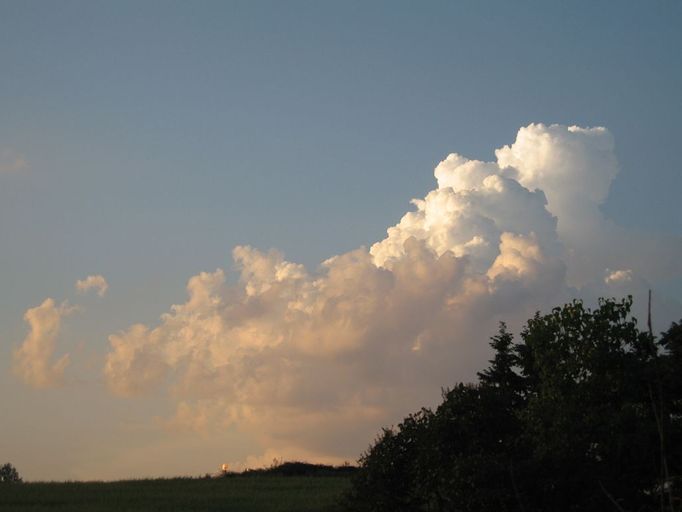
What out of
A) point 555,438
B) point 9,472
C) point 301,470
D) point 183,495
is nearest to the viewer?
point 555,438

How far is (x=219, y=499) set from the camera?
6384 centimetres

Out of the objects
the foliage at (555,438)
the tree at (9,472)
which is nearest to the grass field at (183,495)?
the foliage at (555,438)

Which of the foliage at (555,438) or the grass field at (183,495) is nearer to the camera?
the foliage at (555,438)

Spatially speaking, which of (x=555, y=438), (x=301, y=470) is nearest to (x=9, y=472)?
(x=301, y=470)

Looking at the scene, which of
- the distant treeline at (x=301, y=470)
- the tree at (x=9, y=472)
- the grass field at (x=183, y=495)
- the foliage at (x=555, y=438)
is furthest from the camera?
the tree at (x=9, y=472)

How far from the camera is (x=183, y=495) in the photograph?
6569 cm

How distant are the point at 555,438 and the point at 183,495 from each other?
31687 millimetres

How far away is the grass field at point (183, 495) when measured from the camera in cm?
5834

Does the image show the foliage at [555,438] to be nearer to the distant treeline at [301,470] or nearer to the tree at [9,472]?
the distant treeline at [301,470]

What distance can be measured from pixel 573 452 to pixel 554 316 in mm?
7678

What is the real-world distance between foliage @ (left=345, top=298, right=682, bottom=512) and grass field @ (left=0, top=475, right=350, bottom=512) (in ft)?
23.3

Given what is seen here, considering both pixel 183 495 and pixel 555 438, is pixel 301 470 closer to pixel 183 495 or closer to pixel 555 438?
pixel 183 495

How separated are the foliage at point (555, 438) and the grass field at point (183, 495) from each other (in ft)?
23.3

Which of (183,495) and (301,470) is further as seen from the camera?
(301,470)
